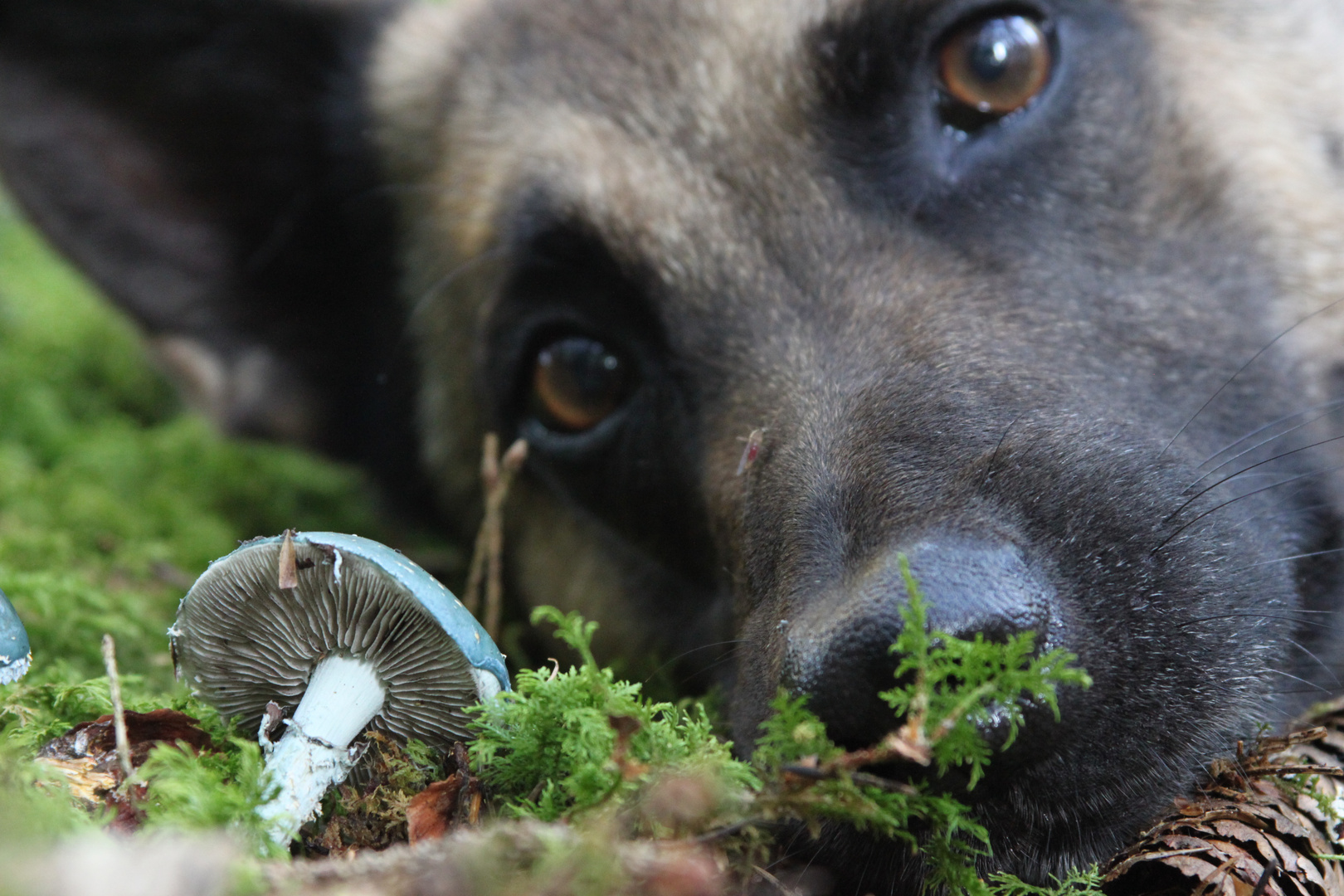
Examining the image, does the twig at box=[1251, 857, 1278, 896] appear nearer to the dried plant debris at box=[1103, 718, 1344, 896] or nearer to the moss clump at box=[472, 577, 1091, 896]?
the dried plant debris at box=[1103, 718, 1344, 896]

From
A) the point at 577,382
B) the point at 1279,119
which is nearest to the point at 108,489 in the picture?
the point at 577,382

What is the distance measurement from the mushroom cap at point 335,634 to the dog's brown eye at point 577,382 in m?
1.33

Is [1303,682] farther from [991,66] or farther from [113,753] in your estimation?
[113,753]

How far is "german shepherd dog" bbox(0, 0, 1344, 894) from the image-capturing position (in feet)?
5.61

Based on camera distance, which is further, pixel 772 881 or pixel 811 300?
pixel 811 300

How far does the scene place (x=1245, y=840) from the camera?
1620mm

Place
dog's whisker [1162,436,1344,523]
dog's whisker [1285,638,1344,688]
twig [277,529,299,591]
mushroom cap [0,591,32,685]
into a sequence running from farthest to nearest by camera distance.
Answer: dog's whisker [1285,638,1344,688], dog's whisker [1162,436,1344,523], mushroom cap [0,591,32,685], twig [277,529,299,591]

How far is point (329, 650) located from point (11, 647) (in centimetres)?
48

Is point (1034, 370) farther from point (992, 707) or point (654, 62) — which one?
point (654, 62)

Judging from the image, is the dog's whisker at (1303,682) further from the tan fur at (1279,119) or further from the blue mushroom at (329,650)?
the blue mushroom at (329,650)

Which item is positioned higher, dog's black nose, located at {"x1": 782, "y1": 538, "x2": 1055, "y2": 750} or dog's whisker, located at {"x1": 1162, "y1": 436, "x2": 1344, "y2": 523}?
dog's whisker, located at {"x1": 1162, "y1": 436, "x2": 1344, "y2": 523}

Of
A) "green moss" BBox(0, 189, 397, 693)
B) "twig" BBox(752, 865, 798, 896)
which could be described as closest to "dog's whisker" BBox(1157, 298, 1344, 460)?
"twig" BBox(752, 865, 798, 896)

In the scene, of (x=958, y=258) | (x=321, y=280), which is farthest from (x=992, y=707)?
(x=321, y=280)

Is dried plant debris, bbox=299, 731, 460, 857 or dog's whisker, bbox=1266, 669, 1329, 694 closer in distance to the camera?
→ dried plant debris, bbox=299, 731, 460, 857
